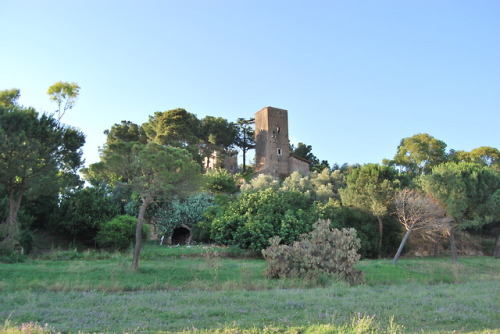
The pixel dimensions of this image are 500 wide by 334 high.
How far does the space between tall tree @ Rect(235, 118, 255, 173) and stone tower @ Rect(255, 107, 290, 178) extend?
117 inches

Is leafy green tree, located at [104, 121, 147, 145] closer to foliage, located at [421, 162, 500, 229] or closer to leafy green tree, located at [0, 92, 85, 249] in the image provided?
leafy green tree, located at [0, 92, 85, 249]

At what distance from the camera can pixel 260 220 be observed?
2153cm

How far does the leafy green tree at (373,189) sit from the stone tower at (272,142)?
2112cm

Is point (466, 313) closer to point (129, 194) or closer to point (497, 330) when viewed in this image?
point (497, 330)

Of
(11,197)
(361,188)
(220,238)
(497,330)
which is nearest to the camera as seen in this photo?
(497,330)

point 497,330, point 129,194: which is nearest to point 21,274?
point 497,330

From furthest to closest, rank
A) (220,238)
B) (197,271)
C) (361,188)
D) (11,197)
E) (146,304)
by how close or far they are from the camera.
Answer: (361,188) < (220,238) < (11,197) < (197,271) < (146,304)

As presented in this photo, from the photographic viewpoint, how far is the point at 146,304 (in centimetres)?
710

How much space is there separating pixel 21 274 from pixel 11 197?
7679 mm

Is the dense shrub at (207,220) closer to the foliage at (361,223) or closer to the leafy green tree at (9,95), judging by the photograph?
the foliage at (361,223)

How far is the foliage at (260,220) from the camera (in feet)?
68.6

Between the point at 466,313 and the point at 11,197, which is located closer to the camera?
the point at 466,313

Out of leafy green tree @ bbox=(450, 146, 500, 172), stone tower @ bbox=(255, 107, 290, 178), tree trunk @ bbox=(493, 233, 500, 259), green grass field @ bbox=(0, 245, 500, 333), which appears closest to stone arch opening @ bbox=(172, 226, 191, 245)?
green grass field @ bbox=(0, 245, 500, 333)

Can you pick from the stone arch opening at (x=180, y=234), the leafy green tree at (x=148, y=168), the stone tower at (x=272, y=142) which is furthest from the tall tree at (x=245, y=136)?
the leafy green tree at (x=148, y=168)
